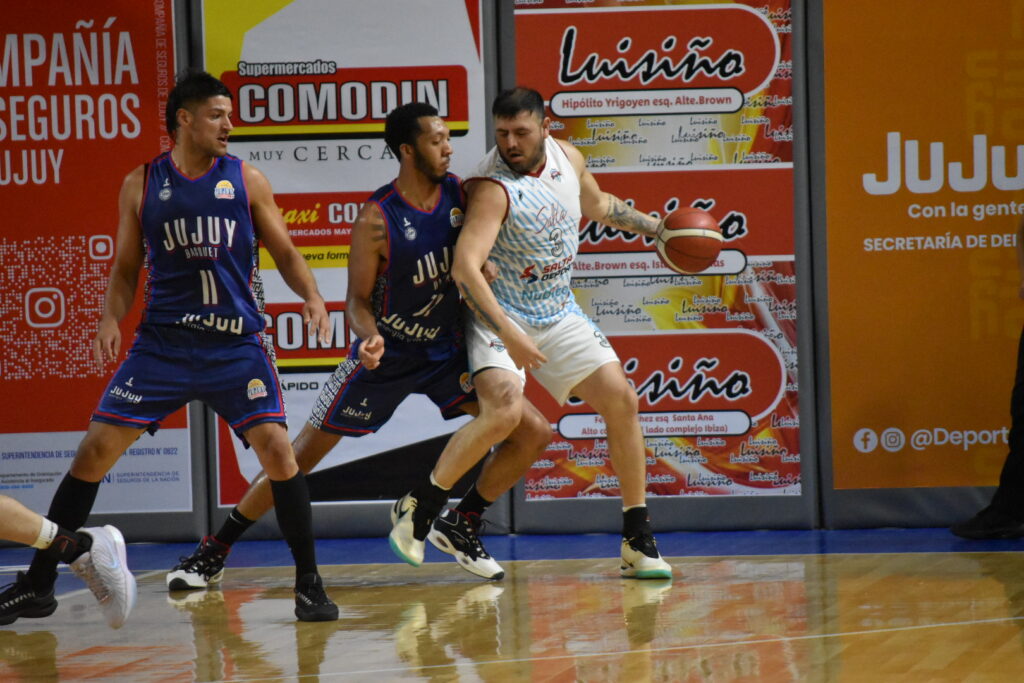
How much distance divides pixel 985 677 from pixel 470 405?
2454 mm

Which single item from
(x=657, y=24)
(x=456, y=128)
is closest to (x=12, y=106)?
(x=456, y=128)

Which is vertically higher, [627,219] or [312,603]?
[627,219]

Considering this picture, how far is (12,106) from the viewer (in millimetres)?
6902

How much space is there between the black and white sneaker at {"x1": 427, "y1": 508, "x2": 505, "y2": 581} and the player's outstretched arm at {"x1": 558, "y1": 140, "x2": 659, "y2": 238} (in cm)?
143

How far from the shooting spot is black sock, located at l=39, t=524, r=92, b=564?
14.1 feet

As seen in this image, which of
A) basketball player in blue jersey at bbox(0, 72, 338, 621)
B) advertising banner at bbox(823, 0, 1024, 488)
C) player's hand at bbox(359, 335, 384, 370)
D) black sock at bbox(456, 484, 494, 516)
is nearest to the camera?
basketball player in blue jersey at bbox(0, 72, 338, 621)

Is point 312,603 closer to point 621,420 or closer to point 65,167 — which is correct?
point 621,420

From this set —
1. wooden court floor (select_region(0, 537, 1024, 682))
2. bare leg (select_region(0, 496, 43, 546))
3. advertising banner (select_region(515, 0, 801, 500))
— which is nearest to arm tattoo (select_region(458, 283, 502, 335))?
wooden court floor (select_region(0, 537, 1024, 682))

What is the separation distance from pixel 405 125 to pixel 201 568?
1994 millimetres

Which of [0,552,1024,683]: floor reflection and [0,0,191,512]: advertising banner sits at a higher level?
[0,0,191,512]: advertising banner

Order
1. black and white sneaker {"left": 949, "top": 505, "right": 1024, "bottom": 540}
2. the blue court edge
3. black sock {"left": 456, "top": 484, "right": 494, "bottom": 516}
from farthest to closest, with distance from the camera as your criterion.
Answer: black and white sneaker {"left": 949, "top": 505, "right": 1024, "bottom": 540} → the blue court edge → black sock {"left": 456, "top": 484, "right": 494, "bottom": 516}

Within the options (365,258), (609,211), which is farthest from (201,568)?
(609,211)

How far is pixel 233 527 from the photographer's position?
18.2 ft

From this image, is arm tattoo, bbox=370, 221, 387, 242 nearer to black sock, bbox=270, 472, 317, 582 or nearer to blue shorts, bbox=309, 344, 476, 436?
blue shorts, bbox=309, 344, 476, 436
